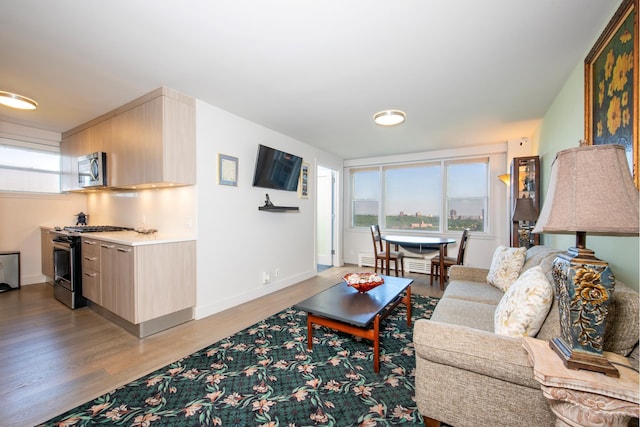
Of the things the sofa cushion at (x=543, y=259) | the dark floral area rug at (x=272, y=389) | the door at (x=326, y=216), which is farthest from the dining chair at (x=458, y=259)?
the door at (x=326, y=216)

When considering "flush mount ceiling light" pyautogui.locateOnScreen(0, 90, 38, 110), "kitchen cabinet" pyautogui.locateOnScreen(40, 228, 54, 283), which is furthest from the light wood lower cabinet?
"kitchen cabinet" pyautogui.locateOnScreen(40, 228, 54, 283)

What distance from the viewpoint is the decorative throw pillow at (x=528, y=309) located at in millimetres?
1383

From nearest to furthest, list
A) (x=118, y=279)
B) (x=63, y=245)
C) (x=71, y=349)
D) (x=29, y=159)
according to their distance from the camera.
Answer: (x=71, y=349)
(x=118, y=279)
(x=63, y=245)
(x=29, y=159)

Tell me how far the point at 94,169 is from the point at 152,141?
Result: 4.70 feet

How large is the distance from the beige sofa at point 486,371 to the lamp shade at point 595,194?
53cm

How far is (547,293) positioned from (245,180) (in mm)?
Result: 3317

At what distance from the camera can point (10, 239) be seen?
13.6 ft

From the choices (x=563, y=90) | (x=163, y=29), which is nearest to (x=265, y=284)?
(x=163, y=29)

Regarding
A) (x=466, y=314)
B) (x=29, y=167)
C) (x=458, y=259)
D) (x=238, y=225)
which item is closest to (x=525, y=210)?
(x=458, y=259)

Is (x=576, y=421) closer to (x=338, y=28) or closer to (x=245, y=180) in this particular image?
(x=338, y=28)

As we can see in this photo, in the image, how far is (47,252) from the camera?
4199mm

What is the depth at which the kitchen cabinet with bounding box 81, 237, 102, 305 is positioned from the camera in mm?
2973

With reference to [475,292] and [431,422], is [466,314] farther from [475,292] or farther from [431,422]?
[431,422]

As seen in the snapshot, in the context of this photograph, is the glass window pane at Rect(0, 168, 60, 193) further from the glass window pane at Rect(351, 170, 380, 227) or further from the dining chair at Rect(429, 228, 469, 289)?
the dining chair at Rect(429, 228, 469, 289)
